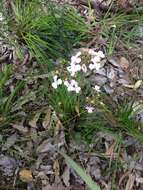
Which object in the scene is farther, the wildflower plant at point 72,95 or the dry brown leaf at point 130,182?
the dry brown leaf at point 130,182

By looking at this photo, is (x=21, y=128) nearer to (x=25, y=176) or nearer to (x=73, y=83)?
(x=25, y=176)

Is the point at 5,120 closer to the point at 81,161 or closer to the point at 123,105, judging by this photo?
the point at 81,161

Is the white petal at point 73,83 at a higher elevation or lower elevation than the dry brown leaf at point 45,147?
higher

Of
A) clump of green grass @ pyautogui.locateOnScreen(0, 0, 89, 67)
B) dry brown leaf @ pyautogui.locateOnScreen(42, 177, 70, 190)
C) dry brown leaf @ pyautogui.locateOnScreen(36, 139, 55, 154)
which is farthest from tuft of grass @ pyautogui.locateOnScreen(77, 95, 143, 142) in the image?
clump of green grass @ pyautogui.locateOnScreen(0, 0, 89, 67)

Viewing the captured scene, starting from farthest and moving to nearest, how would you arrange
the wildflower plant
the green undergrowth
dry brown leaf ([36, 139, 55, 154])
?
the green undergrowth → dry brown leaf ([36, 139, 55, 154]) → the wildflower plant

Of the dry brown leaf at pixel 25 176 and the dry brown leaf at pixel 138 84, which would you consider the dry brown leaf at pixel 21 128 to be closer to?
the dry brown leaf at pixel 25 176

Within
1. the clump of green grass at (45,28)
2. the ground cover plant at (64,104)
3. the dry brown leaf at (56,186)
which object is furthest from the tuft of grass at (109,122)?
the clump of green grass at (45,28)

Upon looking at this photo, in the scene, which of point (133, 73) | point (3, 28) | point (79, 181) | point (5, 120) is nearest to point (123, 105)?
point (133, 73)

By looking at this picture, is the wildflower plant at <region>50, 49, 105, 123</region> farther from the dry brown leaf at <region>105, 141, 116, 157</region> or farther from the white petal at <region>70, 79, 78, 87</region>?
the dry brown leaf at <region>105, 141, 116, 157</region>
